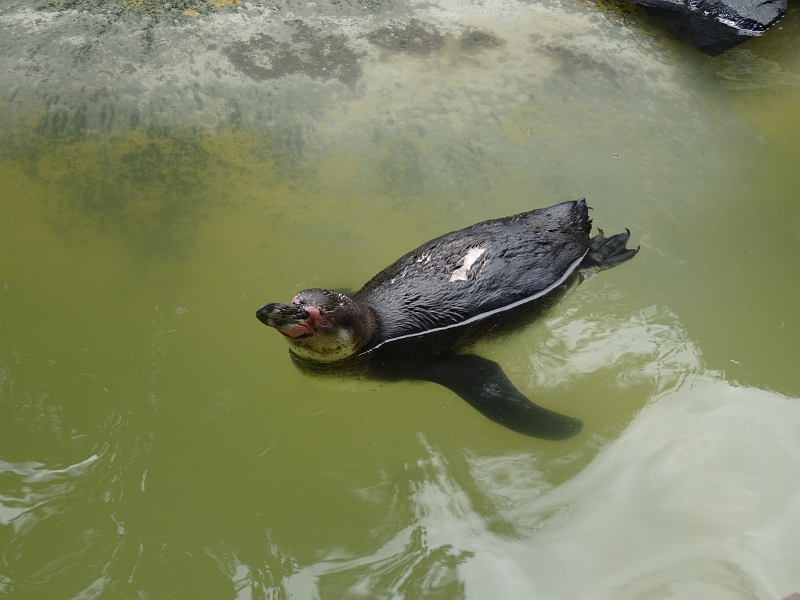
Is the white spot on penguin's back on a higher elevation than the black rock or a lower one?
lower

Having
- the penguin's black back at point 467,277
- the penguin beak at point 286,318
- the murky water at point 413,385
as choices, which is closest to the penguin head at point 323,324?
the penguin beak at point 286,318

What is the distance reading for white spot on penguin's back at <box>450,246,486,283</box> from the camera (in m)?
3.17

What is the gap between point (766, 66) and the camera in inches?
185

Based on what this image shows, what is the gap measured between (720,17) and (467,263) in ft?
10.6

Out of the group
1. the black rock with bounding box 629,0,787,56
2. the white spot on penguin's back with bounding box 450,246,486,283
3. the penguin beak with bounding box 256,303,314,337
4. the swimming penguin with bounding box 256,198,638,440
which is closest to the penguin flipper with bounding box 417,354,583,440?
the swimming penguin with bounding box 256,198,638,440

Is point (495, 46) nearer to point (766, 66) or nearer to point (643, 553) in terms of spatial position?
point (766, 66)

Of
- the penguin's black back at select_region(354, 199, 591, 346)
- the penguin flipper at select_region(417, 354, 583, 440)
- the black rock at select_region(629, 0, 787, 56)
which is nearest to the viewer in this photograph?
the penguin flipper at select_region(417, 354, 583, 440)

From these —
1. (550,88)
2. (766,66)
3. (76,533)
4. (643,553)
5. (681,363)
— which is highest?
(766,66)

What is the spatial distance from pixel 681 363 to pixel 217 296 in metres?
2.36

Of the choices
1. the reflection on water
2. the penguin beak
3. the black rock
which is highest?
the black rock

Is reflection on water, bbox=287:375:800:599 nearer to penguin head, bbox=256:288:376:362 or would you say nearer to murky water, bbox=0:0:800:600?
murky water, bbox=0:0:800:600

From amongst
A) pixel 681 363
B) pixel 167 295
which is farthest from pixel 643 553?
pixel 167 295

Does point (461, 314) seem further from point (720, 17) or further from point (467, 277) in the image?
point (720, 17)

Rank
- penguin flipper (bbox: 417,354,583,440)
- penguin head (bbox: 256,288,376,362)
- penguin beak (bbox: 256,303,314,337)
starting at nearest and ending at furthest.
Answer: penguin beak (bbox: 256,303,314,337), penguin head (bbox: 256,288,376,362), penguin flipper (bbox: 417,354,583,440)
